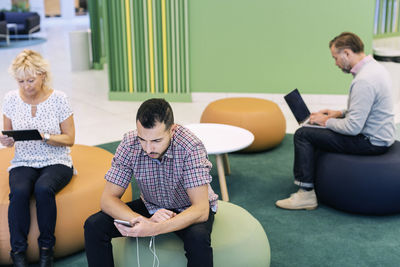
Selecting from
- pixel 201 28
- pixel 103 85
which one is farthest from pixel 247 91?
pixel 103 85

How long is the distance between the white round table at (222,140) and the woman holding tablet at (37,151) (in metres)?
1.10

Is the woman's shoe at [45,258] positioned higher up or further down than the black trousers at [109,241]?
further down

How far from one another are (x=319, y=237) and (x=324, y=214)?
0.38 meters

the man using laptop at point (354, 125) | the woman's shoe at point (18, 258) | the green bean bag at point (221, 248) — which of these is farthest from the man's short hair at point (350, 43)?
the woman's shoe at point (18, 258)

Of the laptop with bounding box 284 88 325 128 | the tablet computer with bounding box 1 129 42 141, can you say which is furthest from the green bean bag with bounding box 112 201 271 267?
the laptop with bounding box 284 88 325 128

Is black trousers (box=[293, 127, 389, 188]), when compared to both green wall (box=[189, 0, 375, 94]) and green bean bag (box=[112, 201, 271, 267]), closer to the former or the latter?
green bean bag (box=[112, 201, 271, 267])

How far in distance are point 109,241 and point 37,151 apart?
0.98 meters

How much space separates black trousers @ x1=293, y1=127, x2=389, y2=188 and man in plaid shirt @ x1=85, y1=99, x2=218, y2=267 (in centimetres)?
141

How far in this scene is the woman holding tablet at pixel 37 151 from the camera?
2750mm

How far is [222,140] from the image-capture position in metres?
3.95

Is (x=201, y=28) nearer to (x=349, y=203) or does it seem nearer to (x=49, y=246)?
(x=349, y=203)

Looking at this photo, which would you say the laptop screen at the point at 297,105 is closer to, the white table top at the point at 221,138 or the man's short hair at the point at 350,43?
the white table top at the point at 221,138

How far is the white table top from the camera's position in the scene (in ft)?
12.2

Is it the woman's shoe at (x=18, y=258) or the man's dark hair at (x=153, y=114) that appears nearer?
the man's dark hair at (x=153, y=114)
